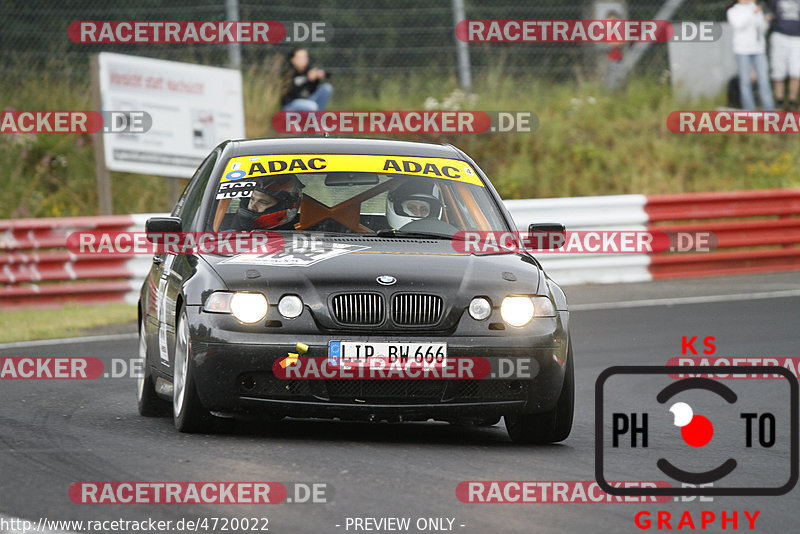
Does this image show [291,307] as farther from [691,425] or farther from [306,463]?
[691,425]

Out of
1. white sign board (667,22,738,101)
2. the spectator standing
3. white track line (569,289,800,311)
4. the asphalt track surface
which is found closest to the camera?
the asphalt track surface

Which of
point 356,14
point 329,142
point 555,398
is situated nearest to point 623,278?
point 356,14

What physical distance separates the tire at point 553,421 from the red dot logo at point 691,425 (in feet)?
2.51

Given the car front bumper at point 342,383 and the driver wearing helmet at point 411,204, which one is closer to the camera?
the car front bumper at point 342,383

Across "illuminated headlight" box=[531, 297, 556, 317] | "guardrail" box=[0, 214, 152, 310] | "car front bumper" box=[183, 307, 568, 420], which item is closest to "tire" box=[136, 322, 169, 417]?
"car front bumper" box=[183, 307, 568, 420]

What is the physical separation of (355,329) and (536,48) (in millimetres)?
17471

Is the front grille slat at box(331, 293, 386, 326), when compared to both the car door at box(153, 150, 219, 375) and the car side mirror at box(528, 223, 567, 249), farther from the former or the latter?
the car side mirror at box(528, 223, 567, 249)

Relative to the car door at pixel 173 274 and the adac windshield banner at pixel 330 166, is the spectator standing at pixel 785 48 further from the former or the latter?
the car door at pixel 173 274

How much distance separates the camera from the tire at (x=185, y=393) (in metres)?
7.21

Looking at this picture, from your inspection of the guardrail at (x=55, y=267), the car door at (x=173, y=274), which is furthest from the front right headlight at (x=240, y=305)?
the guardrail at (x=55, y=267)

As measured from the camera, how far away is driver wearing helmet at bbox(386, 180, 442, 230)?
27.2 feet

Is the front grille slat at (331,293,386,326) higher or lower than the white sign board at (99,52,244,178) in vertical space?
Answer: lower

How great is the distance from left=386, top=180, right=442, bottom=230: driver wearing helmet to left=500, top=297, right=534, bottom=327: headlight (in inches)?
45.3

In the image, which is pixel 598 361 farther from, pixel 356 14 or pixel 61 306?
pixel 356 14
